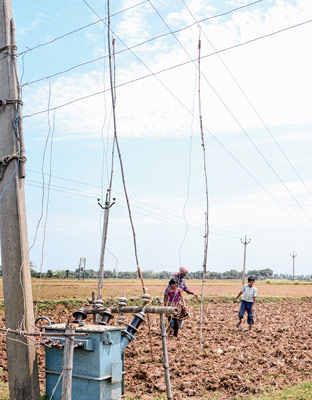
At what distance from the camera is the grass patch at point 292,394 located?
677 centimetres

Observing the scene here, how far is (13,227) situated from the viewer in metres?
6.38

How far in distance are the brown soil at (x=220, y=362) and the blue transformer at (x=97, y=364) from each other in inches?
45.6

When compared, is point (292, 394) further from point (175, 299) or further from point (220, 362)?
→ point (175, 299)

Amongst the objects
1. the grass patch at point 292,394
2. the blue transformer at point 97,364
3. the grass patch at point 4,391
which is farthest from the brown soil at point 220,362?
the blue transformer at point 97,364

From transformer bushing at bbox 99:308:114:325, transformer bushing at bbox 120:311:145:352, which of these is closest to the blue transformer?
transformer bushing at bbox 120:311:145:352

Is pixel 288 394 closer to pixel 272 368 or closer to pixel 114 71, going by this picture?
pixel 272 368

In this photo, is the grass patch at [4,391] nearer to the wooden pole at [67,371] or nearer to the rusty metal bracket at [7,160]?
the wooden pole at [67,371]

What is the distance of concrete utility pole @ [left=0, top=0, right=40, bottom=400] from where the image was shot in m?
6.18

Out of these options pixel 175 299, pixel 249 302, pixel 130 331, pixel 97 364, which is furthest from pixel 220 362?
pixel 249 302

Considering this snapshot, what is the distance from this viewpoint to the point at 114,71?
8.28 meters

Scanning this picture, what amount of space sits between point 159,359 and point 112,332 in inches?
135

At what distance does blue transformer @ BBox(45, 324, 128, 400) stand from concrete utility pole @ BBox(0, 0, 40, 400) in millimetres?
454

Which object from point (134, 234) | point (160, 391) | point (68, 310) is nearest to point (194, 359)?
point (160, 391)

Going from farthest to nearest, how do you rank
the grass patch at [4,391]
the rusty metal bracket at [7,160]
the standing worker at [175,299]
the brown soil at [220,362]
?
the standing worker at [175,299] → the brown soil at [220,362] → the grass patch at [4,391] → the rusty metal bracket at [7,160]
